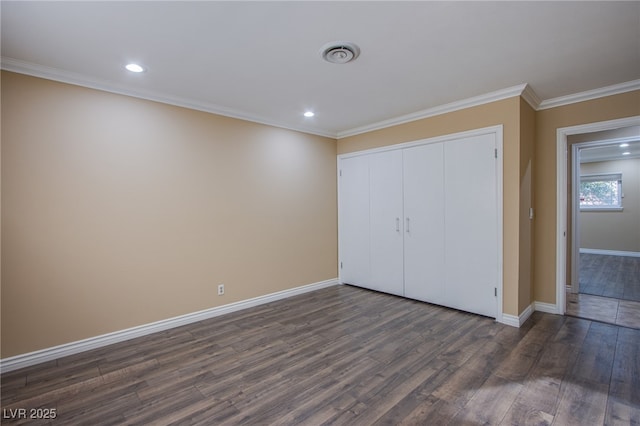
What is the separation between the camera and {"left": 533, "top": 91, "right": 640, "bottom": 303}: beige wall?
344 centimetres

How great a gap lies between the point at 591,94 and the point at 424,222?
218 centimetres

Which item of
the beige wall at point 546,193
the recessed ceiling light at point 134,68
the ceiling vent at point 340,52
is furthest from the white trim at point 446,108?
the recessed ceiling light at point 134,68

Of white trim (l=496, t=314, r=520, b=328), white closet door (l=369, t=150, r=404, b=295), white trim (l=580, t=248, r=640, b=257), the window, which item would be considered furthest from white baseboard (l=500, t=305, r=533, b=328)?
the window

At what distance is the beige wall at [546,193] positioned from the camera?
3436mm

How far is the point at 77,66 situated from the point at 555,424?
14.2ft

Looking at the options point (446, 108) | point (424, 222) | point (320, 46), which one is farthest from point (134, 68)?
point (424, 222)

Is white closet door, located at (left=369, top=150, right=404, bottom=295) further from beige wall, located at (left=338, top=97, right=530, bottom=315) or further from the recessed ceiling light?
the recessed ceiling light

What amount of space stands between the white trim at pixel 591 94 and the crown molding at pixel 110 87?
3390mm

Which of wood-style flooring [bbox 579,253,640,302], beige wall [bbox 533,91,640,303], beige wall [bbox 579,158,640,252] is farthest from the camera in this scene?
beige wall [bbox 579,158,640,252]

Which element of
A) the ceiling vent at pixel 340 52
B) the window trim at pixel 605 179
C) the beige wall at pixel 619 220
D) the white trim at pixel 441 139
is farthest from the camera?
the window trim at pixel 605 179

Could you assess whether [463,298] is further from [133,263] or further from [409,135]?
[133,263]

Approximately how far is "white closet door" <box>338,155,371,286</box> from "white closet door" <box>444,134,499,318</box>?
49.8 inches

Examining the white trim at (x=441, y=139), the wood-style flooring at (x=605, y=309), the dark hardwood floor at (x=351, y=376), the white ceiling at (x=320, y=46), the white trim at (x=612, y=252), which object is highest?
the white ceiling at (x=320, y=46)

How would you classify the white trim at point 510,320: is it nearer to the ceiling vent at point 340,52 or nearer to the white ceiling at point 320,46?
A: the white ceiling at point 320,46
